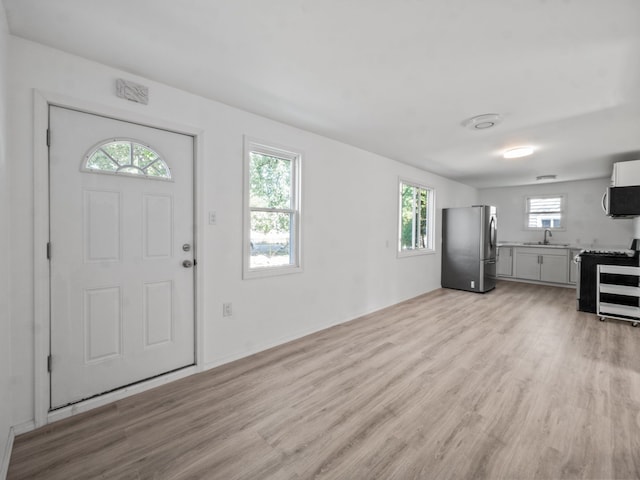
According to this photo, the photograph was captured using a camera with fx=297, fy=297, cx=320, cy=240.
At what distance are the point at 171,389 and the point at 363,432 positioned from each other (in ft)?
5.10

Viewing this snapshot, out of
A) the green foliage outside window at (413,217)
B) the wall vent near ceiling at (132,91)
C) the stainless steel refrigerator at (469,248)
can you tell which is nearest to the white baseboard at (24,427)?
the wall vent near ceiling at (132,91)

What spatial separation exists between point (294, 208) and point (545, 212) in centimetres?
694

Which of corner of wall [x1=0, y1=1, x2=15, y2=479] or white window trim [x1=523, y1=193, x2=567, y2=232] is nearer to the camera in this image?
corner of wall [x1=0, y1=1, x2=15, y2=479]

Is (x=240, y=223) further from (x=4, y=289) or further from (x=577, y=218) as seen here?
(x=577, y=218)

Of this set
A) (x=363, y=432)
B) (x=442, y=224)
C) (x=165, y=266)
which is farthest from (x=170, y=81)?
(x=442, y=224)

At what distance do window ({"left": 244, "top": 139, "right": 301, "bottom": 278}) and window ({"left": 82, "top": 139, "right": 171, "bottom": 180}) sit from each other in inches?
31.4

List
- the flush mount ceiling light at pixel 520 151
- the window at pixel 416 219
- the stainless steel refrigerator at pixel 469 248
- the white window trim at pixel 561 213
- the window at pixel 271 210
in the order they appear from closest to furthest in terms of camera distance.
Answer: the window at pixel 271 210, the flush mount ceiling light at pixel 520 151, the window at pixel 416 219, the stainless steel refrigerator at pixel 469 248, the white window trim at pixel 561 213

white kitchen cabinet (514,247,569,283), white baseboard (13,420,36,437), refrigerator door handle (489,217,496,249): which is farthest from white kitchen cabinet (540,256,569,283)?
white baseboard (13,420,36,437)

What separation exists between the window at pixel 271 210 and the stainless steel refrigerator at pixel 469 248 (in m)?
4.08

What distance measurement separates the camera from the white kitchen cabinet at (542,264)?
6.57 metres

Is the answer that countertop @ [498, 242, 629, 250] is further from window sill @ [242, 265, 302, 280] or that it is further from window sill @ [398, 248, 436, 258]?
window sill @ [242, 265, 302, 280]

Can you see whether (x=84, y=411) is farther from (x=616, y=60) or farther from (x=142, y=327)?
(x=616, y=60)

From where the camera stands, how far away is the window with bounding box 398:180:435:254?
5426 mm

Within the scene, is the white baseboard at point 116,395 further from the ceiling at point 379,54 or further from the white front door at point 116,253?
the ceiling at point 379,54
